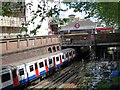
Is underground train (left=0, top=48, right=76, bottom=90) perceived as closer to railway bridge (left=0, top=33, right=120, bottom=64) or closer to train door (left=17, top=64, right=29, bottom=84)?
train door (left=17, top=64, right=29, bottom=84)

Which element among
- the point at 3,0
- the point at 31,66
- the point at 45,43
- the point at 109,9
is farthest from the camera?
the point at 45,43

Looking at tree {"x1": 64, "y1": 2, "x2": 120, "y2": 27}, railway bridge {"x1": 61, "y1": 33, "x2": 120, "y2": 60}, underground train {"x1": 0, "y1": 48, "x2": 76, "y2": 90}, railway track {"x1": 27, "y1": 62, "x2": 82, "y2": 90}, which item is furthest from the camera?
railway bridge {"x1": 61, "y1": 33, "x2": 120, "y2": 60}

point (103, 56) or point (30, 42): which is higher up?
point (30, 42)

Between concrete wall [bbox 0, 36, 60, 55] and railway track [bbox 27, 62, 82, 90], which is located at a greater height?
concrete wall [bbox 0, 36, 60, 55]

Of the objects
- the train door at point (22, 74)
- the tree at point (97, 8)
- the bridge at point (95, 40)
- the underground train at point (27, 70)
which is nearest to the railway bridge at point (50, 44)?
the bridge at point (95, 40)

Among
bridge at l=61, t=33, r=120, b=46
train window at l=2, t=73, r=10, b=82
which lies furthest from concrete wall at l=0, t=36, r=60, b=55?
train window at l=2, t=73, r=10, b=82

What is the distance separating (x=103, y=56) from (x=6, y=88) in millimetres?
28439

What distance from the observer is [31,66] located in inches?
883

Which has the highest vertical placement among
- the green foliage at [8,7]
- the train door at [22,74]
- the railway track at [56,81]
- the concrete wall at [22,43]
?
the green foliage at [8,7]

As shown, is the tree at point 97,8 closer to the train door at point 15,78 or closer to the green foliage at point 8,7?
the green foliage at point 8,7

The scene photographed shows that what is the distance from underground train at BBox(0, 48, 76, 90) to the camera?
18.2 m

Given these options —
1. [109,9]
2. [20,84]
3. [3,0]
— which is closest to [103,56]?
[20,84]

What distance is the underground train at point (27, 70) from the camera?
59.6 feet

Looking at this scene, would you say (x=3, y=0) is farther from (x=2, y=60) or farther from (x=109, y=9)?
(x=2, y=60)
